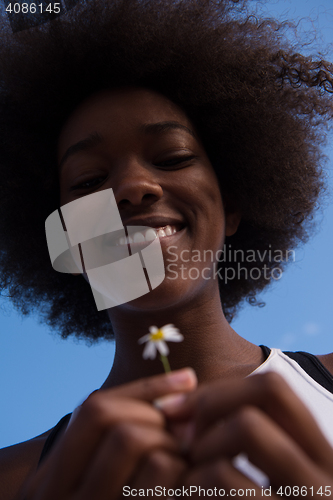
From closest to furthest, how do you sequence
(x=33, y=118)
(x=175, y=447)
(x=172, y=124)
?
(x=175, y=447) → (x=172, y=124) → (x=33, y=118)

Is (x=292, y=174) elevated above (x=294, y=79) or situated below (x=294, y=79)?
below

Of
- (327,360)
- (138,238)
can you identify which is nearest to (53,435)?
(138,238)

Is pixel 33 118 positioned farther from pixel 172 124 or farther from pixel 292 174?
pixel 292 174

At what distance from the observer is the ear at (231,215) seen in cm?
289

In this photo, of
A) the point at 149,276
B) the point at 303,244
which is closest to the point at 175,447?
the point at 149,276

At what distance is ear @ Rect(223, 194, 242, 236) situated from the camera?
2.89 m

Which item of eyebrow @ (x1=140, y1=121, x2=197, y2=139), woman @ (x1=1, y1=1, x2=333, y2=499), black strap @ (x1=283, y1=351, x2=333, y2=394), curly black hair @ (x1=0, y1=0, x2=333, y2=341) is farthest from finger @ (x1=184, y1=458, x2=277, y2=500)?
curly black hair @ (x1=0, y1=0, x2=333, y2=341)

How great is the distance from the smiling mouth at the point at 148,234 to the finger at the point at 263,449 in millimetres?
1418

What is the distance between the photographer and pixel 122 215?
2.29 m

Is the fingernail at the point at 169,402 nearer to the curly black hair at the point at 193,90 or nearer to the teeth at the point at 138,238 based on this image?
the teeth at the point at 138,238

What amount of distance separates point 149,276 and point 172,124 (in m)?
0.88

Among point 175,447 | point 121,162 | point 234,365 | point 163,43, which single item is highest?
point 163,43

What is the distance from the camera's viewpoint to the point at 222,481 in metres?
0.84

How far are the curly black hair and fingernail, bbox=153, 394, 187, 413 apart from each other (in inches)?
85.8
